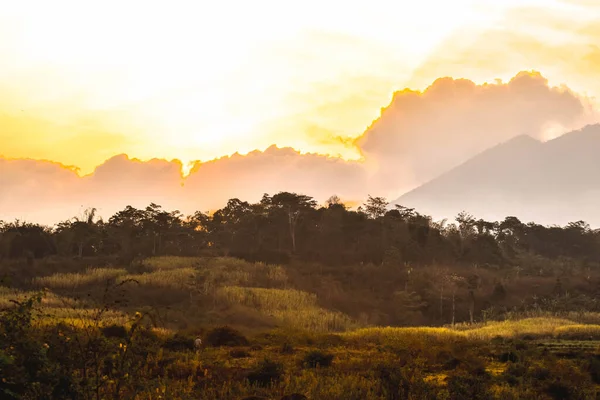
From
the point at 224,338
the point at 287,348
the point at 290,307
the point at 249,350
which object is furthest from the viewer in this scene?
the point at 290,307

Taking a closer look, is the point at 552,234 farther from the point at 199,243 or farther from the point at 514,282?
the point at 199,243

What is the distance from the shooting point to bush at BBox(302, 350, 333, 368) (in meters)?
20.4

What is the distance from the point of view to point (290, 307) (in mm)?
49812

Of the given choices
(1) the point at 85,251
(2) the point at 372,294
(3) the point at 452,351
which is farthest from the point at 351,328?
(1) the point at 85,251

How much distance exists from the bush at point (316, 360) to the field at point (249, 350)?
0.16 feet

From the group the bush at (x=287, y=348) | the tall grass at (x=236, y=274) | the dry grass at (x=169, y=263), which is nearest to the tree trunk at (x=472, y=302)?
the tall grass at (x=236, y=274)

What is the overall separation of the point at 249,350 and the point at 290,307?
2477 centimetres

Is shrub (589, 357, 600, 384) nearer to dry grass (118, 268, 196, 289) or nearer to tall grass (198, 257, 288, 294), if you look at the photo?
tall grass (198, 257, 288, 294)

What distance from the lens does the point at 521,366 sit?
798 inches

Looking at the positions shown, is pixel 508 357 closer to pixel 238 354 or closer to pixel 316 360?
pixel 316 360

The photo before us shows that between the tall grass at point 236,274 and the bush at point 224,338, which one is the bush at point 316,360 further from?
the tall grass at point 236,274

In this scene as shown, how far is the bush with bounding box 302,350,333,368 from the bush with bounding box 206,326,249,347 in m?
7.35

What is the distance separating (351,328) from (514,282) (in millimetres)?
29098

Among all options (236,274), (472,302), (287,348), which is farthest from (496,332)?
(236,274)
